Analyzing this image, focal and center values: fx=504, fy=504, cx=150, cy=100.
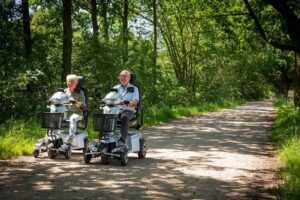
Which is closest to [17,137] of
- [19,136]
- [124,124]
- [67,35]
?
[19,136]

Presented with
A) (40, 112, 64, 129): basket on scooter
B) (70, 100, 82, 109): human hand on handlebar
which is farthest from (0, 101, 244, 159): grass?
(70, 100, 82, 109): human hand on handlebar

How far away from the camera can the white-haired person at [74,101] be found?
10602mm

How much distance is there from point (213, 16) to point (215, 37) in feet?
13.3

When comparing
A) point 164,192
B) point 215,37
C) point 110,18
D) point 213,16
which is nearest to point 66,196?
point 164,192

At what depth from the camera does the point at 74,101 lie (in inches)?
421

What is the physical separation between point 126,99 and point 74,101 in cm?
111

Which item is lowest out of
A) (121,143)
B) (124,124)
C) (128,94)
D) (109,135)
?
(121,143)

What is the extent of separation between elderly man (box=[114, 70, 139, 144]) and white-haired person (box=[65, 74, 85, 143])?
900 mm

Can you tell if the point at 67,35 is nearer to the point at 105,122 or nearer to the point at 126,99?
the point at 126,99

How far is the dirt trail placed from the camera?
23.9 ft

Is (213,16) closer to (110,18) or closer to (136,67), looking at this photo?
(136,67)

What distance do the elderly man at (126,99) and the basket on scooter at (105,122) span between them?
1.22ft

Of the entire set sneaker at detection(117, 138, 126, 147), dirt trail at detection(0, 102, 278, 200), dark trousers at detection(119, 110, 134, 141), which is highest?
dark trousers at detection(119, 110, 134, 141)

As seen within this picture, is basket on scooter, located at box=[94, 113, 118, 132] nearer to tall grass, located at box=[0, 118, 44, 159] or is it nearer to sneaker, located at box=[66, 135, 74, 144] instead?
sneaker, located at box=[66, 135, 74, 144]
